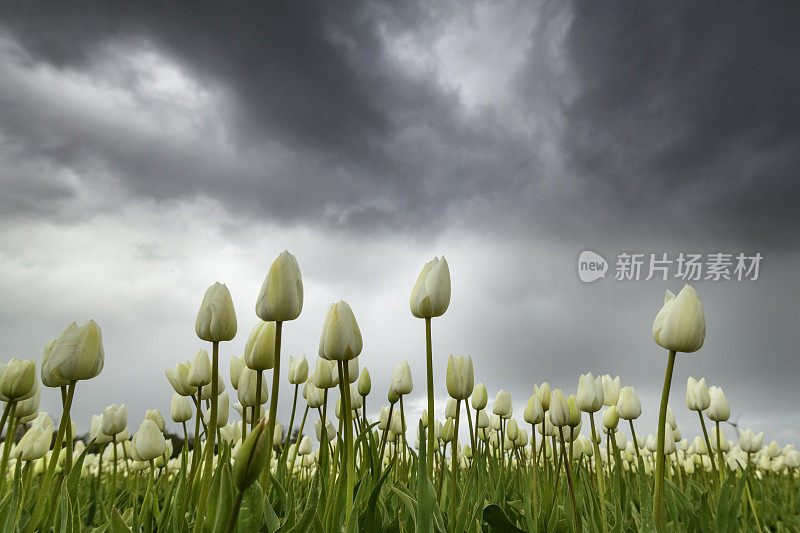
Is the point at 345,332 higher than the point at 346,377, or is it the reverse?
the point at 345,332

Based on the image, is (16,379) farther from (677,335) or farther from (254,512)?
(677,335)

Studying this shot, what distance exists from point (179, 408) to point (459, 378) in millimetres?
2314

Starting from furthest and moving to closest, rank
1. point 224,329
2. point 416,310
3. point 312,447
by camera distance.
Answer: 1. point 312,447
2. point 416,310
3. point 224,329

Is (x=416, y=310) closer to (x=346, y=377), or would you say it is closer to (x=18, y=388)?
(x=346, y=377)

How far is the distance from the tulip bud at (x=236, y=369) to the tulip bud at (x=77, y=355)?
3.78ft

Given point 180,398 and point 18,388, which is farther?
point 180,398

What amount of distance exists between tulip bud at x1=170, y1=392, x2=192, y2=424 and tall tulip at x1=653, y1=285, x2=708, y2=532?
3.32 m

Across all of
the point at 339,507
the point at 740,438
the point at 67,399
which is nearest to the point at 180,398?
the point at 67,399

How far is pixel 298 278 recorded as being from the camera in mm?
2178

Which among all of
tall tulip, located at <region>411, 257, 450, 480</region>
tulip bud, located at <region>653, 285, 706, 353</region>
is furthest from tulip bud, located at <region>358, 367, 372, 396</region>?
tulip bud, located at <region>653, 285, 706, 353</region>

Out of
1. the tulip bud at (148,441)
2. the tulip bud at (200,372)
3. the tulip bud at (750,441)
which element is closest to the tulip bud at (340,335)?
the tulip bud at (200,372)

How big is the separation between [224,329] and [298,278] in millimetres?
451

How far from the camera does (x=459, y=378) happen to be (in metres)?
3.17

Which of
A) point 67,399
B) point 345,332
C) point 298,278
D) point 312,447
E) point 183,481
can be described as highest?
point 298,278
